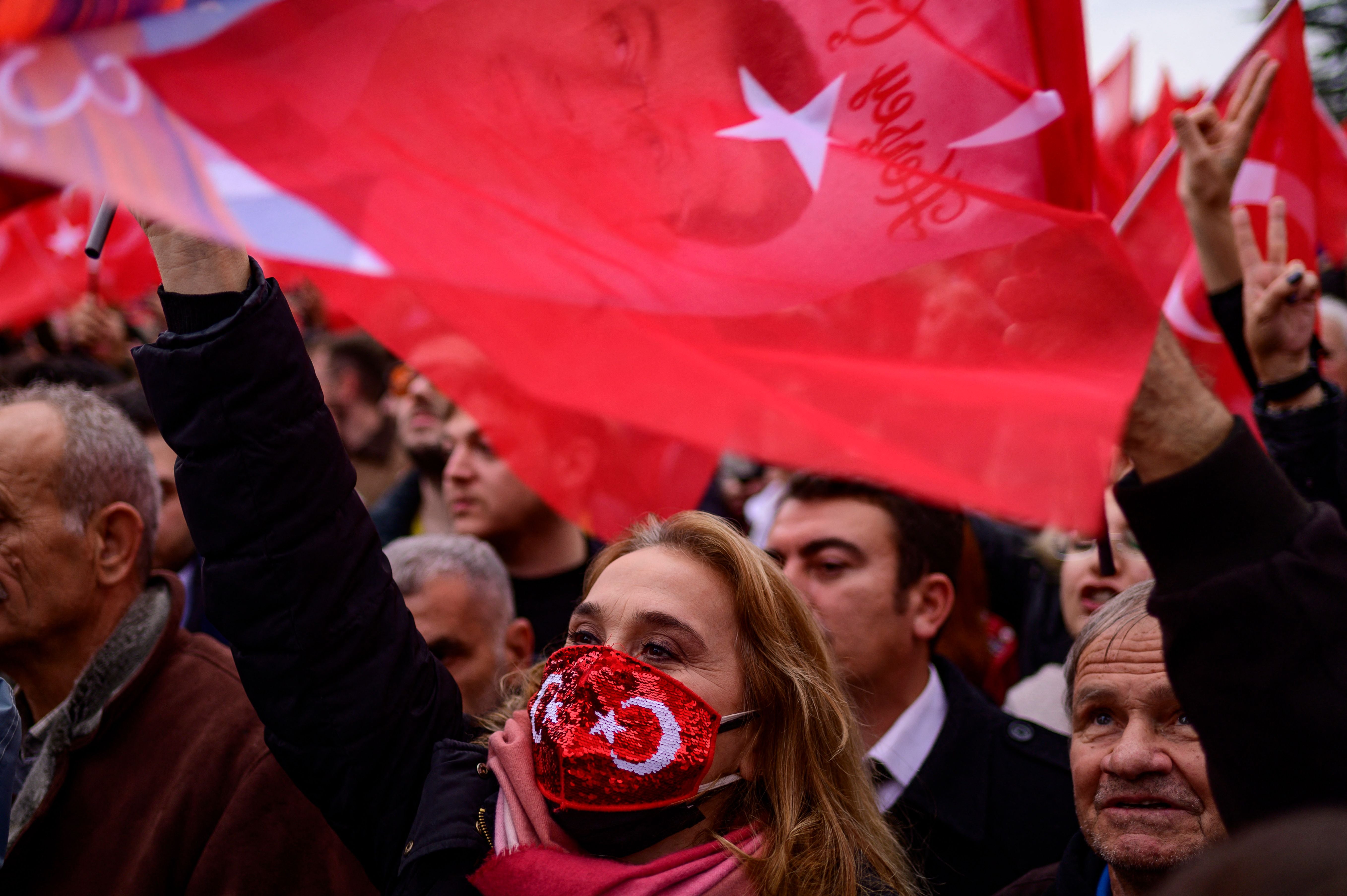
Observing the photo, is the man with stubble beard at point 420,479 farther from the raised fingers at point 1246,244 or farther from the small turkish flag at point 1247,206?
the raised fingers at point 1246,244

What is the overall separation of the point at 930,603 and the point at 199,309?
226 cm

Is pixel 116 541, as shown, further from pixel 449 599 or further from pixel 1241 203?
pixel 1241 203

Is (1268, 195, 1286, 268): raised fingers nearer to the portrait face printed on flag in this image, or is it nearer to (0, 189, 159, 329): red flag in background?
the portrait face printed on flag

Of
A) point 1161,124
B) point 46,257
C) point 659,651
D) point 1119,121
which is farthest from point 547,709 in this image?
point 1119,121

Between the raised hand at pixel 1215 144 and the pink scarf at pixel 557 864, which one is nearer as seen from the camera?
the pink scarf at pixel 557 864

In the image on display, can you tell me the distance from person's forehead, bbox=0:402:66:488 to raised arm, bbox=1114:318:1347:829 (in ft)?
7.36

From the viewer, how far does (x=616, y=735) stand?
204 centimetres

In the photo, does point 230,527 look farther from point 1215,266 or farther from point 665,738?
point 1215,266

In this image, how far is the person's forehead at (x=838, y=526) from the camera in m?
3.50

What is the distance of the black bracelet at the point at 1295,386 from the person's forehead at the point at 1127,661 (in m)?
1.04

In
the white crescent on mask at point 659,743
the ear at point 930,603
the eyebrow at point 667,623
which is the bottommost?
the ear at point 930,603

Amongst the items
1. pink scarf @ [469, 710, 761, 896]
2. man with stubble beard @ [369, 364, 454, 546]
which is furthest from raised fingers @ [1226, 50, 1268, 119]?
man with stubble beard @ [369, 364, 454, 546]

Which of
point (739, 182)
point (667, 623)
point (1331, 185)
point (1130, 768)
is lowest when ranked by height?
point (1130, 768)

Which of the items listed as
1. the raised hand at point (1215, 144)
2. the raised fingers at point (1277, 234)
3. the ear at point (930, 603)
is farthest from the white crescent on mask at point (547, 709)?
the raised fingers at point (1277, 234)
